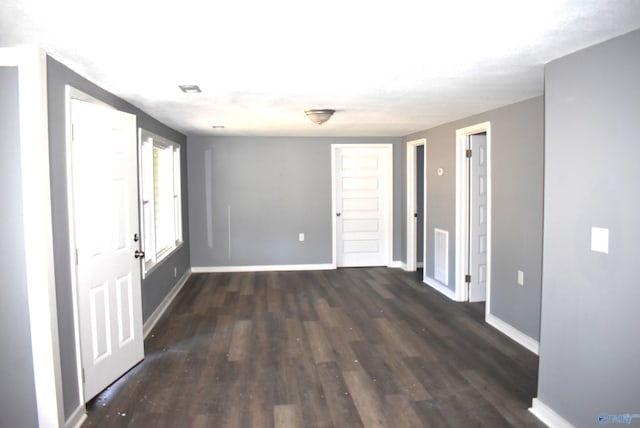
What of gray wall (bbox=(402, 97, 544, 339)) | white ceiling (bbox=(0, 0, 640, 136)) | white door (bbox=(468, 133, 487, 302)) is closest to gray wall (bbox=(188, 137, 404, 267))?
white door (bbox=(468, 133, 487, 302))

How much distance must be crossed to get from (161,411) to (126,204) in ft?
5.06

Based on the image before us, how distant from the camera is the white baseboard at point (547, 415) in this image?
251 cm

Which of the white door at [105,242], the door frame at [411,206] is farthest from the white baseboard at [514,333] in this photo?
the white door at [105,242]

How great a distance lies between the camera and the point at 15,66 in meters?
2.20

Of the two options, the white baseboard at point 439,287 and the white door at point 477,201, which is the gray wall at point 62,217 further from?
the white baseboard at point 439,287

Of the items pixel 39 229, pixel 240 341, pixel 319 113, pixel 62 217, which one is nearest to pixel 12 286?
pixel 39 229

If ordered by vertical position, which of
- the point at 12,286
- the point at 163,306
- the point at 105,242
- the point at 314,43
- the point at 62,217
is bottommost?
the point at 163,306

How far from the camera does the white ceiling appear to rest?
5.65 ft

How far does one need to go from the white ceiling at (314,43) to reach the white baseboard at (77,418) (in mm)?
2113

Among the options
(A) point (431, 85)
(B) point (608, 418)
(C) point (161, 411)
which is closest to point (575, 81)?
(A) point (431, 85)

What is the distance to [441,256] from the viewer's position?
5.64m

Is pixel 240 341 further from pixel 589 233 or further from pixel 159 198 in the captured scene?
pixel 589 233

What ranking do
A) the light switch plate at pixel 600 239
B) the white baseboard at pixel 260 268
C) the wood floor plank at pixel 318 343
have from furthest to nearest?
the white baseboard at pixel 260 268
the wood floor plank at pixel 318 343
the light switch plate at pixel 600 239

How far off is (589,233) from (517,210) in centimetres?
173
